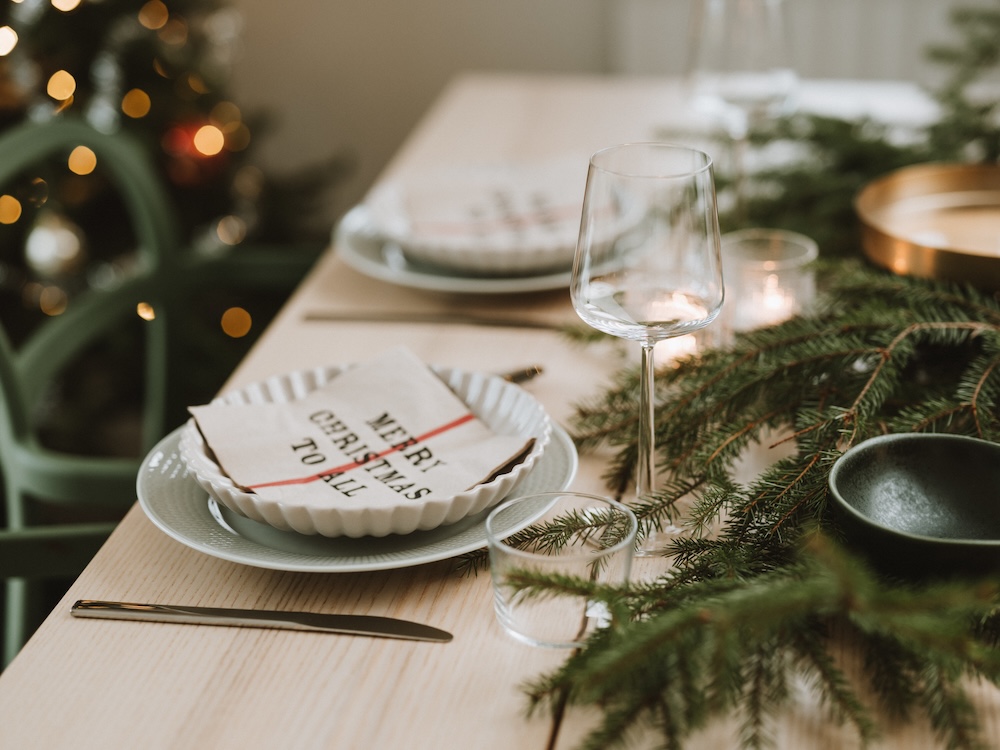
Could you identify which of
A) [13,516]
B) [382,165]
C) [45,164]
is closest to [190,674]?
[13,516]

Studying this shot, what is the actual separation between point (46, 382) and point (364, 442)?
69 centimetres

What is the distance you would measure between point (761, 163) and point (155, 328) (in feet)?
2.60

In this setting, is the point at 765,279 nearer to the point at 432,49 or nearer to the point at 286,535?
the point at 286,535

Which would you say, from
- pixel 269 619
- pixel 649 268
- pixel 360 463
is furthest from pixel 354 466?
Result: pixel 649 268

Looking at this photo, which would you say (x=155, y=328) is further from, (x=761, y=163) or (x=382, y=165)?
(x=382, y=165)

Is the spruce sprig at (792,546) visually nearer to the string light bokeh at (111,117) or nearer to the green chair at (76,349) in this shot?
the green chair at (76,349)

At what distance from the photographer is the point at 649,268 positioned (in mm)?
731

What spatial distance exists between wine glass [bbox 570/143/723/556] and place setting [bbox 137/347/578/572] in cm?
9

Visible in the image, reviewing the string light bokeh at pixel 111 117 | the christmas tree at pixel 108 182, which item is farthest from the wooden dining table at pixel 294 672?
the string light bokeh at pixel 111 117

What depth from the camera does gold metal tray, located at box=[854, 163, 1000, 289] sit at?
94cm

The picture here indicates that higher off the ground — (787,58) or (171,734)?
(787,58)

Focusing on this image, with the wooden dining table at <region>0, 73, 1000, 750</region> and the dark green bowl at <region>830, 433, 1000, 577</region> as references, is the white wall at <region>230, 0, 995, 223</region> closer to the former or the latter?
the wooden dining table at <region>0, 73, 1000, 750</region>

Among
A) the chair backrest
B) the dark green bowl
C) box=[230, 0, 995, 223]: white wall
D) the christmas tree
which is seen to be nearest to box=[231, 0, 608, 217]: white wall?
box=[230, 0, 995, 223]: white wall

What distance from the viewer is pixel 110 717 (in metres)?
0.55
